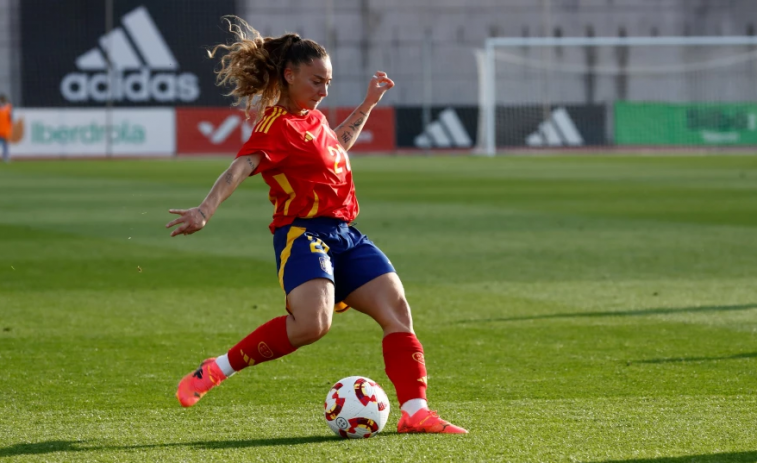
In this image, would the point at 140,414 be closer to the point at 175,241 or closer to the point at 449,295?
the point at 449,295

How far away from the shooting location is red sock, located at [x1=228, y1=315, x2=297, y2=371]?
4.85 m

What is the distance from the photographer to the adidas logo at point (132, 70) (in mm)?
37938

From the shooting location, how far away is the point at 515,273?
10062mm

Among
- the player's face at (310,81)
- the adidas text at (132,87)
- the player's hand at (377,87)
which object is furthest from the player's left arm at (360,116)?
the adidas text at (132,87)

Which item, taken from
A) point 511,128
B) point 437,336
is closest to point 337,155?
point 437,336

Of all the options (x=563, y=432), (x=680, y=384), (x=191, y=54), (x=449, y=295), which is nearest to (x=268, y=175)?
(x=563, y=432)

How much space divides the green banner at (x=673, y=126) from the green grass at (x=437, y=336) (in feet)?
64.9

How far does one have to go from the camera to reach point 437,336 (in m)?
7.16

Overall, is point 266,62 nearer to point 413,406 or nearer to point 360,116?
point 360,116

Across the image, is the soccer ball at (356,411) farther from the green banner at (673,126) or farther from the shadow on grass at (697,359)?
the green banner at (673,126)

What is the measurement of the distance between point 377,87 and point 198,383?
168cm

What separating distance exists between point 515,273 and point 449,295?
1.29 m

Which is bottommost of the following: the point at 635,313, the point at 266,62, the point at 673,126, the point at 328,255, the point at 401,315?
the point at 673,126

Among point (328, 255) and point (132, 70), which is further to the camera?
point (132, 70)
